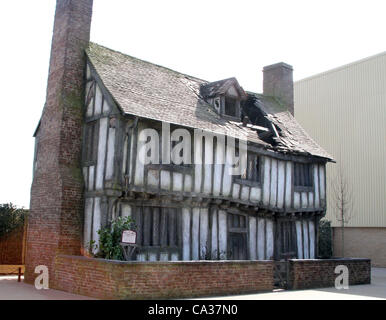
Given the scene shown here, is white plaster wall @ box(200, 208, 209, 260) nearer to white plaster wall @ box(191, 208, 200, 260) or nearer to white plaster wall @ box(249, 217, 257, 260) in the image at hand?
white plaster wall @ box(191, 208, 200, 260)

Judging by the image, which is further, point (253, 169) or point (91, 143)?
point (253, 169)

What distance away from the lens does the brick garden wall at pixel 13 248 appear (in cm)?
1842

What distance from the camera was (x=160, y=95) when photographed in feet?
53.5

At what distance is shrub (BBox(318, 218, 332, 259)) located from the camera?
2840 centimetres

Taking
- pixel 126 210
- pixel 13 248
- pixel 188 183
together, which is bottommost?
pixel 13 248

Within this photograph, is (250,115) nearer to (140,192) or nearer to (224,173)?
(224,173)

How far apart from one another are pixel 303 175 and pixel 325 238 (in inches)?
421

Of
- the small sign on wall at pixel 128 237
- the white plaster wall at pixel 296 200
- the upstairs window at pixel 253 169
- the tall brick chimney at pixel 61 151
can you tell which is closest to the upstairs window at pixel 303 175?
the white plaster wall at pixel 296 200

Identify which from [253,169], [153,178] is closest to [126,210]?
[153,178]

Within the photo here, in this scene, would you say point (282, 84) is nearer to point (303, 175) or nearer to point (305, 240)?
point (303, 175)

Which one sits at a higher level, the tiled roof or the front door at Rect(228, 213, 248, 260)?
the tiled roof

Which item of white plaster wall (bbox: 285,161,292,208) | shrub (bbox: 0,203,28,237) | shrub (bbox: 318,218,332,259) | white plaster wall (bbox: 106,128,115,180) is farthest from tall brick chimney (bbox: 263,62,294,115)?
shrub (bbox: 0,203,28,237)

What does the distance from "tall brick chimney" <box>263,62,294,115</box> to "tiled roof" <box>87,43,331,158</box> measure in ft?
14.5
